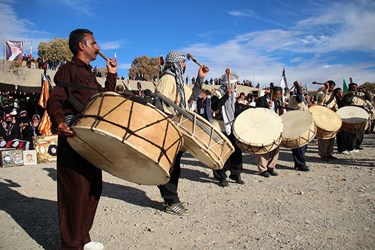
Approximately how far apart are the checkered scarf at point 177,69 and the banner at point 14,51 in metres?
25.4

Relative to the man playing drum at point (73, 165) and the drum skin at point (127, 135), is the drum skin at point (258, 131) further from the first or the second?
the man playing drum at point (73, 165)

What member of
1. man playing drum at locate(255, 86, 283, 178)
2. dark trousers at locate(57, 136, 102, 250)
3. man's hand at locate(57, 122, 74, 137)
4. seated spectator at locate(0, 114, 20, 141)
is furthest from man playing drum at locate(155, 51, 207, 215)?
seated spectator at locate(0, 114, 20, 141)

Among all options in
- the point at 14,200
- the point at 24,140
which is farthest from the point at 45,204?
the point at 24,140

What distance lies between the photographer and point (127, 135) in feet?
7.70

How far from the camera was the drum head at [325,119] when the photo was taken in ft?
23.0

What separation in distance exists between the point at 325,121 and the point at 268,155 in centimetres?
172

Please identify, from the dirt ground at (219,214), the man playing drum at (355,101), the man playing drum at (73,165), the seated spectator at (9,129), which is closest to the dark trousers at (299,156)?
the dirt ground at (219,214)

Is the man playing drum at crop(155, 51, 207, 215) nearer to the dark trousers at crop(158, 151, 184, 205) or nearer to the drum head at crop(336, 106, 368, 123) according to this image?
the dark trousers at crop(158, 151, 184, 205)

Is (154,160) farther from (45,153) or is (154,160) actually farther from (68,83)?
(45,153)

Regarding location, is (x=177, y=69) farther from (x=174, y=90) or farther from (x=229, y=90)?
(x=229, y=90)

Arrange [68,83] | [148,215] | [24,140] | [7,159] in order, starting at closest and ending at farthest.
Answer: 1. [68,83]
2. [148,215]
3. [7,159]
4. [24,140]

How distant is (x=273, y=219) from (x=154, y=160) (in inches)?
93.7

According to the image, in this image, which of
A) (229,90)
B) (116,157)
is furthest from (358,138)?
(116,157)

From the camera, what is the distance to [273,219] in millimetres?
4008
